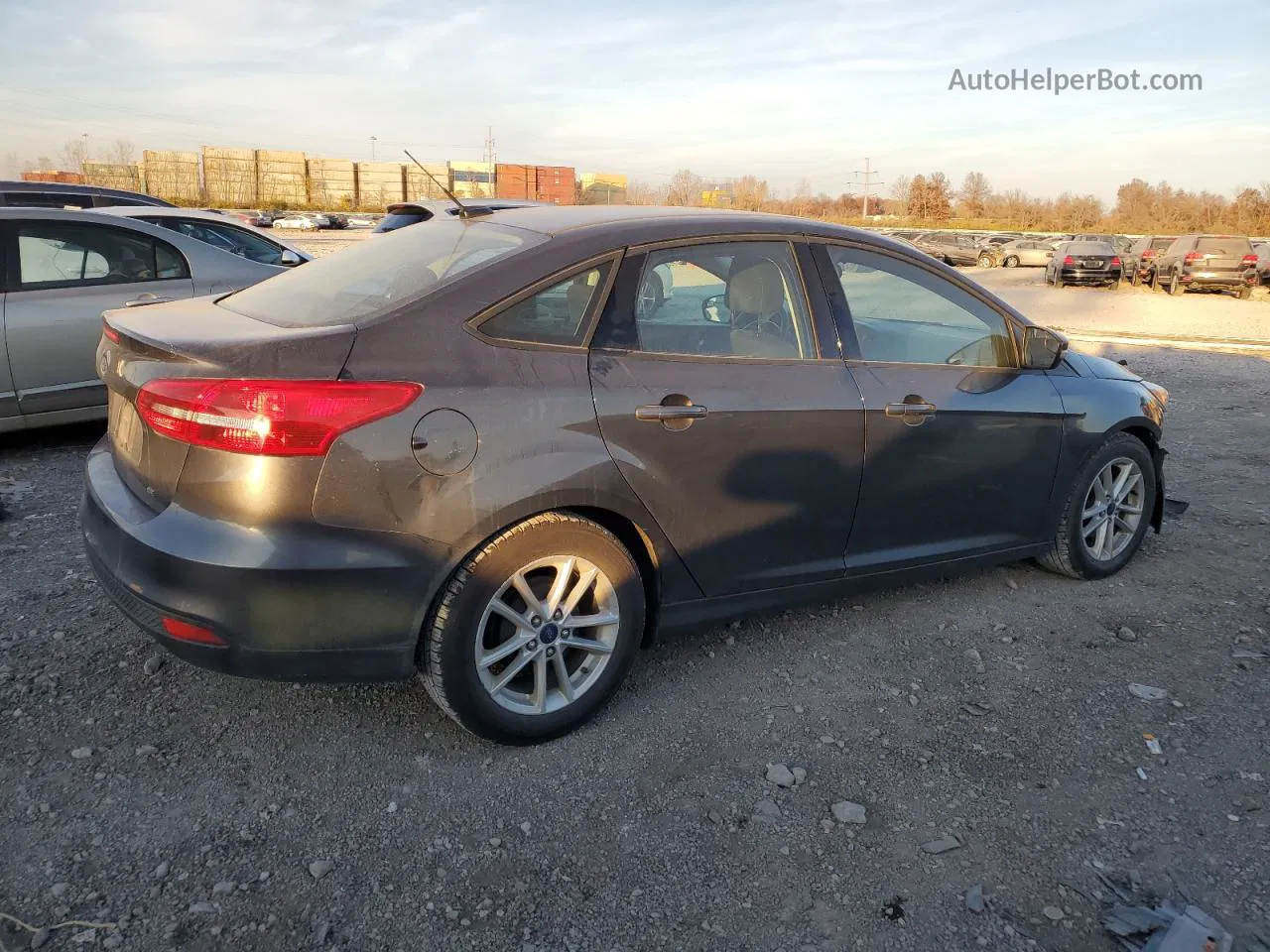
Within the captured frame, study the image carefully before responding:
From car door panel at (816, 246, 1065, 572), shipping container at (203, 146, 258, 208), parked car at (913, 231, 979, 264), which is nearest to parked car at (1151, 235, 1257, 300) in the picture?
parked car at (913, 231, 979, 264)

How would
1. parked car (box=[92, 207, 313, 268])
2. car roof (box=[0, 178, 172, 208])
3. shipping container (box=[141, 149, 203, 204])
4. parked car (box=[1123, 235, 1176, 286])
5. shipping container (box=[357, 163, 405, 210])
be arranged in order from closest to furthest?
parked car (box=[92, 207, 313, 268]) < car roof (box=[0, 178, 172, 208]) < parked car (box=[1123, 235, 1176, 286]) < shipping container (box=[141, 149, 203, 204]) < shipping container (box=[357, 163, 405, 210])

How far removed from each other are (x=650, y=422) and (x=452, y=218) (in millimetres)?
1345

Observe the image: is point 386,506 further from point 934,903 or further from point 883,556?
point 883,556

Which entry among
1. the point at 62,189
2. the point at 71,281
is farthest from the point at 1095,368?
the point at 62,189

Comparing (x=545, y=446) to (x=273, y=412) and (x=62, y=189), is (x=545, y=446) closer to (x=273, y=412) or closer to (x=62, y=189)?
(x=273, y=412)

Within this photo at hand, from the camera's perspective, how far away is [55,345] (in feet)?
19.6

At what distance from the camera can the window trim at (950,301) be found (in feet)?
11.8

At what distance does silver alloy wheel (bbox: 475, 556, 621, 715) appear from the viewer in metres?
2.89

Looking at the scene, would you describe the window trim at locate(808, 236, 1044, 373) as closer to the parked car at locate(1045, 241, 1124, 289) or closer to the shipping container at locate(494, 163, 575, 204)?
Result: the parked car at locate(1045, 241, 1124, 289)

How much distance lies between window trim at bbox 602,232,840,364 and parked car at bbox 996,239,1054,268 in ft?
138

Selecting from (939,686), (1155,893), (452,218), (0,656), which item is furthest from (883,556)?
(0,656)

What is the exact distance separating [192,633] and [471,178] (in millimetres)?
90474

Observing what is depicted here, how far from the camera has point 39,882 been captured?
2.35 meters

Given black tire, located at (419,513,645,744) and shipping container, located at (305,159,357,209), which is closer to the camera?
black tire, located at (419,513,645,744)
